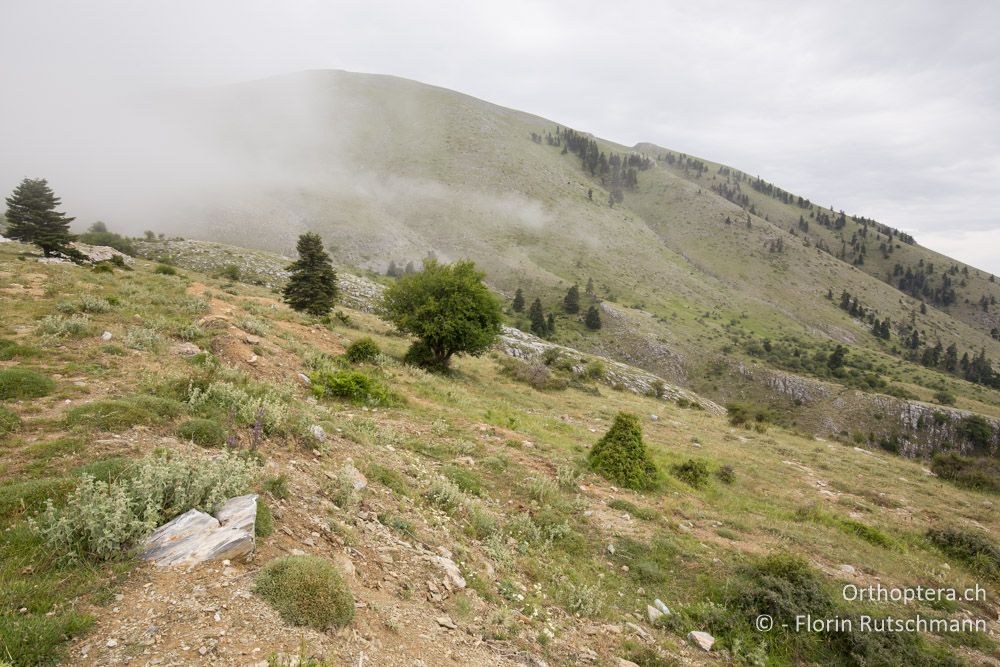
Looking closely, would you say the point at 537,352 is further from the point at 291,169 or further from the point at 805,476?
the point at 291,169

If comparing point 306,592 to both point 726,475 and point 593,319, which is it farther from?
point 593,319

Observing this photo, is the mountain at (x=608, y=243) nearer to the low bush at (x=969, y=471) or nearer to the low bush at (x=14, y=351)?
the low bush at (x=969, y=471)

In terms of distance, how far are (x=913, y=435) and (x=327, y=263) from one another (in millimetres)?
76139

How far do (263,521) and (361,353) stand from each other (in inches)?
601

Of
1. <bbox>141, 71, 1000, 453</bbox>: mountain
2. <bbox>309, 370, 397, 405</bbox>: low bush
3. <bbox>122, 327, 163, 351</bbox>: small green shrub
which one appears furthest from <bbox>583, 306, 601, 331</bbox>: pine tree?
<bbox>122, 327, 163, 351</bbox>: small green shrub

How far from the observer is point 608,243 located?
411 ft

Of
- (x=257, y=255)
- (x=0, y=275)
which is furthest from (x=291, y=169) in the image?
(x=0, y=275)

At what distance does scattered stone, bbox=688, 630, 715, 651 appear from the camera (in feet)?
23.5

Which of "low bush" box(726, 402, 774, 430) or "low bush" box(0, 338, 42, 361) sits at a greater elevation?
"low bush" box(0, 338, 42, 361)

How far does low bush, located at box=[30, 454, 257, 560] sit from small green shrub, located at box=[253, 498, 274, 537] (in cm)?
41

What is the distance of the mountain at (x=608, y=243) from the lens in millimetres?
76875

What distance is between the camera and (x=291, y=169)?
119 metres

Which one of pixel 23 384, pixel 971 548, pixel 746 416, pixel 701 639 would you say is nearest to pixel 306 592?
pixel 701 639

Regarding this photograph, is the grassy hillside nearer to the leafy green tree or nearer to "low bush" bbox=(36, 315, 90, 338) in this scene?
"low bush" bbox=(36, 315, 90, 338)
